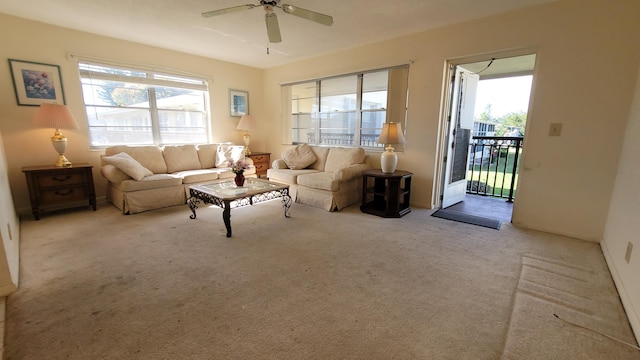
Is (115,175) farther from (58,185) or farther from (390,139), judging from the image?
(390,139)

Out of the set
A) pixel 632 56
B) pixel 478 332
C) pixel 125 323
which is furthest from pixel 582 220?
pixel 125 323

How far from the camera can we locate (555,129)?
2867mm

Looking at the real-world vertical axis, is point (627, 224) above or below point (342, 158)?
below

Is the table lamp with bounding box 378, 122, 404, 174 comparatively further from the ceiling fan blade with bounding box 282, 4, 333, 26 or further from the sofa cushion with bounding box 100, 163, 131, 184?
the sofa cushion with bounding box 100, 163, 131, 184

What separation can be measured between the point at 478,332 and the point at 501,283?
667 mm

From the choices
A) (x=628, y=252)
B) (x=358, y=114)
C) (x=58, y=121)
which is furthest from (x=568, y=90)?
(x=58, y=121)

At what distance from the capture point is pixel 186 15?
123 inches

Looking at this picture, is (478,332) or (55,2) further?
(55,2)

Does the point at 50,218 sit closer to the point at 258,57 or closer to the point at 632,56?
the point at 258,57

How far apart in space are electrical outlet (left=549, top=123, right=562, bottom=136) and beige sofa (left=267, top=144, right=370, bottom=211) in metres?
2.20

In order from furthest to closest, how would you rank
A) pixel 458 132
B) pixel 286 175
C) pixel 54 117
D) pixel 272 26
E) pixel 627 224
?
pixel 286 175
pixel 458 132
pixel 54 117
pixel 272 26
pixel 627 224

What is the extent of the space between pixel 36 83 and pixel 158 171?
1760mm

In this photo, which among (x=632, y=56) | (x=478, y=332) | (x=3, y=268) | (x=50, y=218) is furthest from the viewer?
(x=50, y=218)

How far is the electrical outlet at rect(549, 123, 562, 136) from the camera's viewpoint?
9.33 ft
